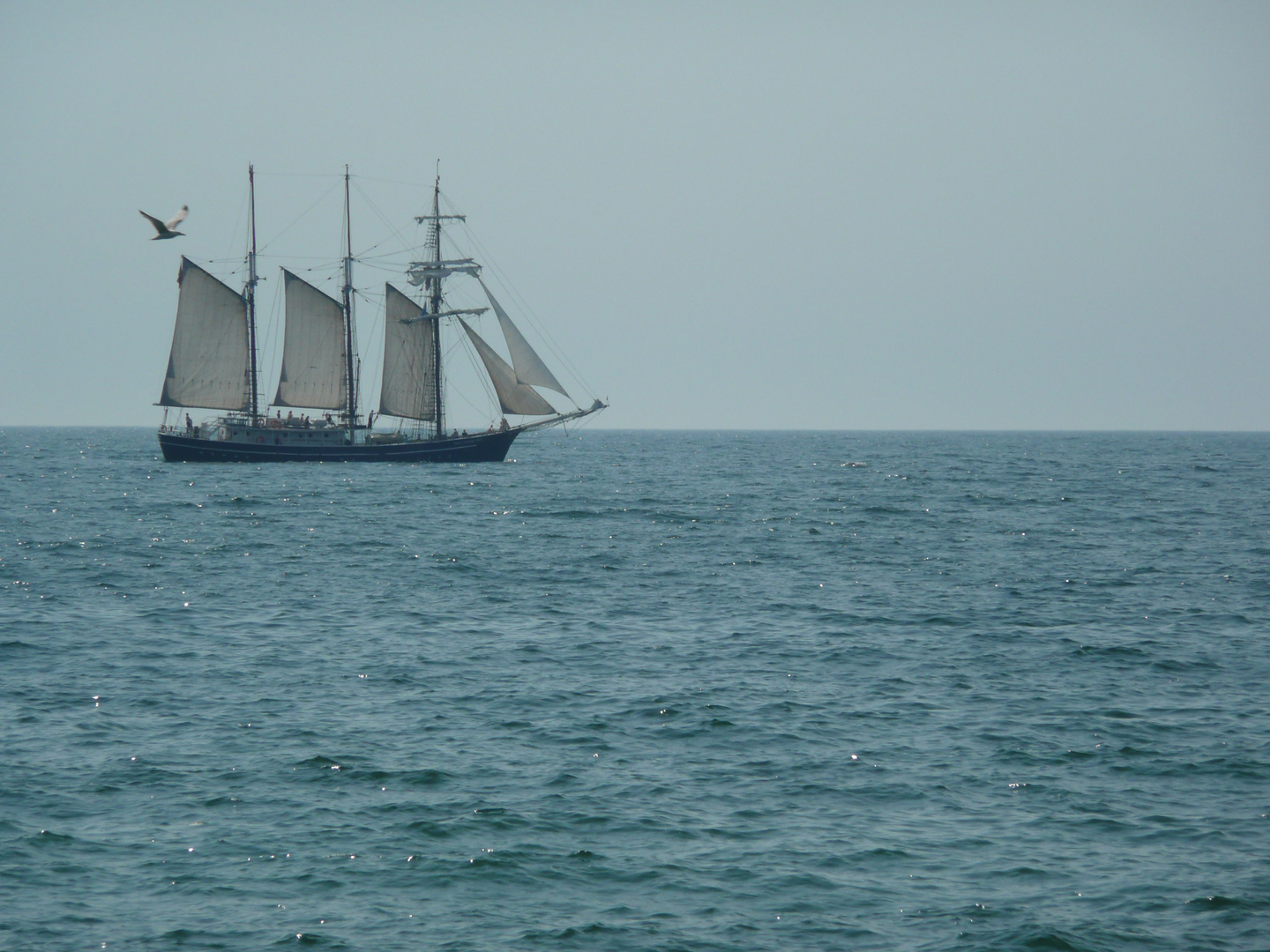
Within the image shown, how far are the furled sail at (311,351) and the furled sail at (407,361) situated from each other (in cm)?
370

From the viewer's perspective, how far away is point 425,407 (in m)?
97.3

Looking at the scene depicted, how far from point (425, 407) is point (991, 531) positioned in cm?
5725

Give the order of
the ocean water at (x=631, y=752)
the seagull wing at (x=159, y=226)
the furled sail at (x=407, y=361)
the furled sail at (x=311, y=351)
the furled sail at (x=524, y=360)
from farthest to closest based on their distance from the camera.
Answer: the furled sail at (x=407, y=361), the furled sail at (x=311, y=351), the furled sail at (x=524, y=360), the seagull wing at (x=159, y=226), the ocean water at (x=631, y=752)

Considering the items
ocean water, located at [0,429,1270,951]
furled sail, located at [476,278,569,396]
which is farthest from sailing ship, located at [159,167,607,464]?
ocean water, located at [0,429,1270,951]

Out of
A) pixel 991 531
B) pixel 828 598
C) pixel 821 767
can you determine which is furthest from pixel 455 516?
pixel 821 767

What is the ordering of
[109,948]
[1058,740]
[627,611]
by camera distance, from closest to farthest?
[109,948] → [1058,740] → [627,611]

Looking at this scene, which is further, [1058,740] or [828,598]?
Result: [828,598]

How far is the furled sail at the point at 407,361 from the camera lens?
311ft

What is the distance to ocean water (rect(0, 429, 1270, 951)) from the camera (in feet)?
42.0

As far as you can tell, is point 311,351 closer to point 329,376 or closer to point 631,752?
point 329,376

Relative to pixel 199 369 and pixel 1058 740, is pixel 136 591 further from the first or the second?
pixel 199 369

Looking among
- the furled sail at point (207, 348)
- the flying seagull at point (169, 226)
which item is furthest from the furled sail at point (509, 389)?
the flying seagull at point (169, 226)

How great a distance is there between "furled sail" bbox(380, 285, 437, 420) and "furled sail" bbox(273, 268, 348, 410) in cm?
370

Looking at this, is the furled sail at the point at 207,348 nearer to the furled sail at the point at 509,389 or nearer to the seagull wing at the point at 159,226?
the furled sail at the point at 509,389
